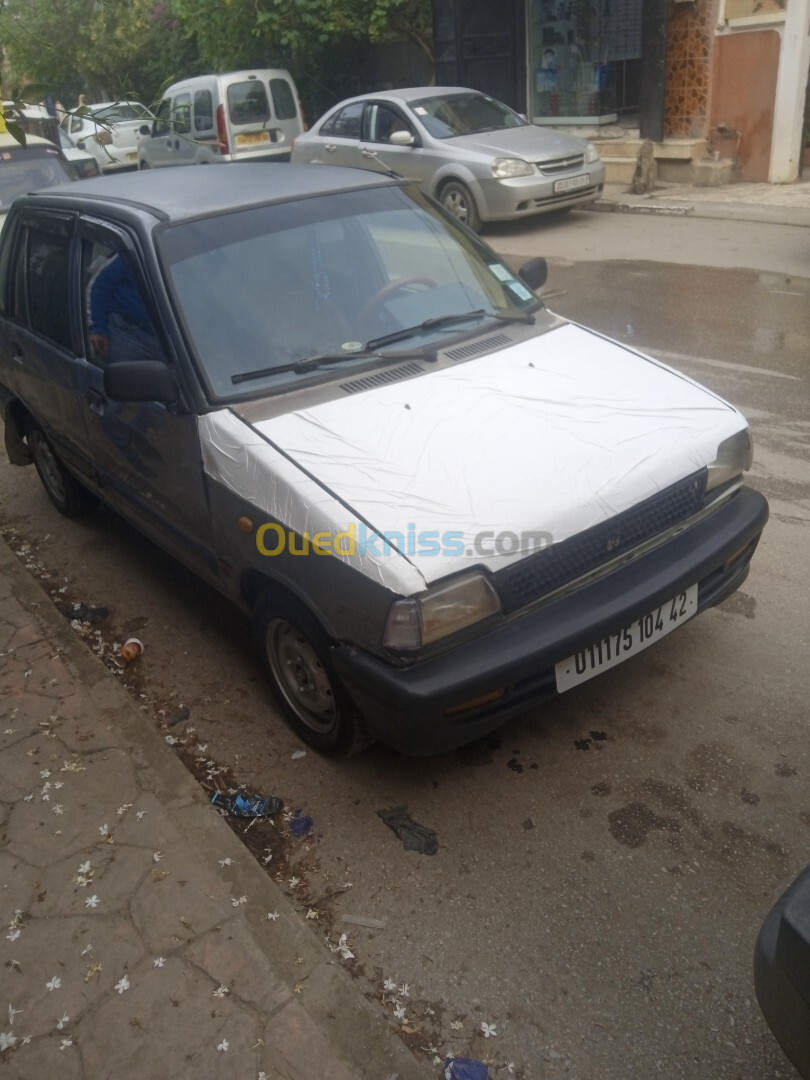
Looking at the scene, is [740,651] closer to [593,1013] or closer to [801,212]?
[593,1013]

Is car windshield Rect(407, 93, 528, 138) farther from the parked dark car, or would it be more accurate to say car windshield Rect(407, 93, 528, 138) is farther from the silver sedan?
the parked dark car

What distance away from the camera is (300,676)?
11.3ft

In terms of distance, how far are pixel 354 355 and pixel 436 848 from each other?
179 cm

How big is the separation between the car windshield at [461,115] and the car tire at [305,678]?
10.0 metres

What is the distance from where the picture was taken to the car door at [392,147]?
39.1 feet

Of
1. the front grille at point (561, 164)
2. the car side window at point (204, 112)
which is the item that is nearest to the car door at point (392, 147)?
the front grille at point (561, 164)

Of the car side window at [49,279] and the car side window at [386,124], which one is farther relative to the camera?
the car side window at [386,124]

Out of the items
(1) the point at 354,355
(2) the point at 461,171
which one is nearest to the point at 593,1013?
(1) the point at 354,355

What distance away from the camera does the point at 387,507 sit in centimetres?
287

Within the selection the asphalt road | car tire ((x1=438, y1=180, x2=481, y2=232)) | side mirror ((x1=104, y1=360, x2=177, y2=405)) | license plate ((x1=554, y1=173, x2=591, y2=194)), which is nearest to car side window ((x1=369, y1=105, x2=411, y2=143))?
car tire ((x1=438, y1=180, x2=481, y2=232))

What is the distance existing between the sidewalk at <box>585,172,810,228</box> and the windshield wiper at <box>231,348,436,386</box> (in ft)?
29.7

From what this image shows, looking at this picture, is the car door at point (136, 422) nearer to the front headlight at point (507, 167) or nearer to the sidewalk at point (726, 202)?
the front headlight at point (507, 167)

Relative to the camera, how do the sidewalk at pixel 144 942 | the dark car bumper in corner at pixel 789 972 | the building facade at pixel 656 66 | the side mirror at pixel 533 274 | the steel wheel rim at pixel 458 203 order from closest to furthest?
the dark car bumper in corner at pixel 789 972 < the sidewalk at pixel 144 942 < the side mirror at pixel 533 274 < the steel wheel rim at pixel 458 203 < the building facade at pixel 656 66

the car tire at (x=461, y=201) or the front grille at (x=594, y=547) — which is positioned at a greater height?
the car tire at (x=461, y=201)
